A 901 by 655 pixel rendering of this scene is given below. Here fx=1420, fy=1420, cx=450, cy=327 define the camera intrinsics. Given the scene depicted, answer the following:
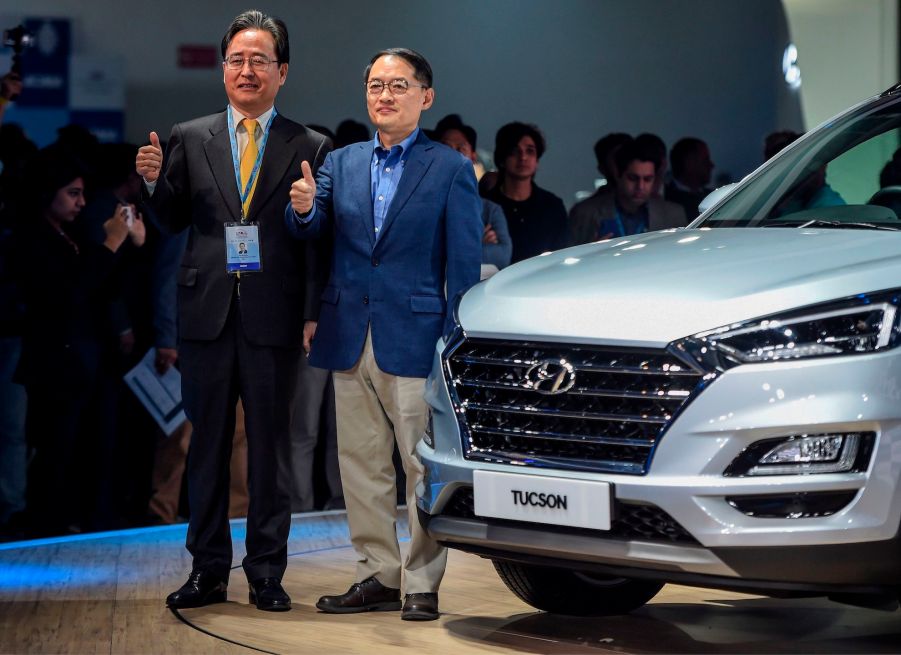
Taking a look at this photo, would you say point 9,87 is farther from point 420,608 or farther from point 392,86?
point 420,608

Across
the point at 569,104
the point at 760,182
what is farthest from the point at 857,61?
the point at 760,182

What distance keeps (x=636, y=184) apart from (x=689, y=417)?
4.69 meters

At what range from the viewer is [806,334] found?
Answer: 329 centimetres

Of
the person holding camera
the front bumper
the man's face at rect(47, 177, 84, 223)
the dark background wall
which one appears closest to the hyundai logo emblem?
the front bumper

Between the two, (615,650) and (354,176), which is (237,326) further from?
(615,650)

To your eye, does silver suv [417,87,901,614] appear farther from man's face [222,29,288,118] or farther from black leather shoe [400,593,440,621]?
man's face [222,29,288,118]

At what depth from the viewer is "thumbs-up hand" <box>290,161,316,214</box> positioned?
14.7 feet

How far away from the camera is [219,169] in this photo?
4.83 m

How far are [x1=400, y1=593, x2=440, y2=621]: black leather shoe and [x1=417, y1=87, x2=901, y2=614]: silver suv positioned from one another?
76 centimetres

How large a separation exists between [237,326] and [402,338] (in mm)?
617

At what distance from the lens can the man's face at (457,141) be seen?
7.72 meters

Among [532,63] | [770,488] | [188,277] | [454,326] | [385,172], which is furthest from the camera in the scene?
[532,63]

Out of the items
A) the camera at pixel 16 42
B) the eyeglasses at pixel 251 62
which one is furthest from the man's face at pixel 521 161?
the eyeglasses at pixel 251 62

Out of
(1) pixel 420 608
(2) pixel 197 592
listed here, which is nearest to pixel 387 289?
(1) pixel 420 608
